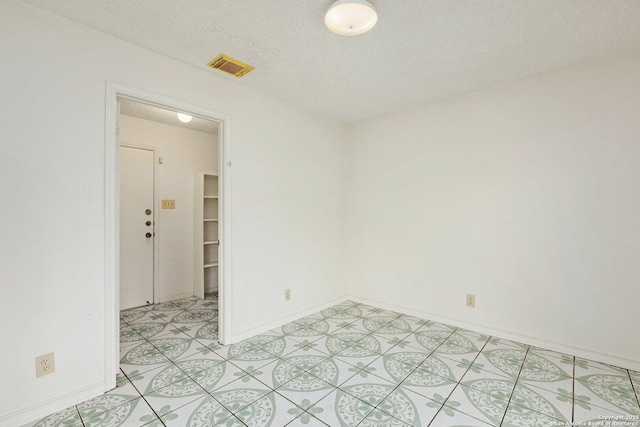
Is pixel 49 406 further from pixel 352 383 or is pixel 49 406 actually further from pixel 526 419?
pixel 526 419

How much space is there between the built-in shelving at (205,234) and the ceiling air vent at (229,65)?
1.94 m

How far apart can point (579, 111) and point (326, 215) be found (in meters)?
2.60

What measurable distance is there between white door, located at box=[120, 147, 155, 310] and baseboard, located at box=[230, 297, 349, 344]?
1788 millimetres

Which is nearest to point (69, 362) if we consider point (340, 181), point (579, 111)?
point (340, 181)

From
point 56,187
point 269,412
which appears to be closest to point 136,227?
point 56,187

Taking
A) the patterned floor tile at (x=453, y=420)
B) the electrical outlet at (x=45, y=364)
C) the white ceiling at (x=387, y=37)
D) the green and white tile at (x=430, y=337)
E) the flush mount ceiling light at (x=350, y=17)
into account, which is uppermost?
the white ceiling at (x=387, y=37)

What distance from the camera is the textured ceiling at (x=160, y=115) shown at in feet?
10.9

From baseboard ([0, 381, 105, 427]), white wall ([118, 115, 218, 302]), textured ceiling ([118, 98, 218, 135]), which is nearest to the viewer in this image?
baseboard ([0, 381, 105, 427])

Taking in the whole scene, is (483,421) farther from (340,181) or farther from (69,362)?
(340,181)

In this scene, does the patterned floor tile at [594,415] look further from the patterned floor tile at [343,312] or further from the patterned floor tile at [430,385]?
the patterned floor tile at [343,312]

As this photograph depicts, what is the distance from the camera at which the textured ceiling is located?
10.9 ft

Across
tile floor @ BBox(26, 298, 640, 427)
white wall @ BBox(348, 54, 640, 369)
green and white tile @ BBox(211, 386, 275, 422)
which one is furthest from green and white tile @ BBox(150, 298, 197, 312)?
white wall @ BBox(348, 54, 640, 369)

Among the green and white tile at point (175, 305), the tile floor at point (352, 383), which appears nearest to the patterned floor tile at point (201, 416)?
the tile floor at point (352, 383)

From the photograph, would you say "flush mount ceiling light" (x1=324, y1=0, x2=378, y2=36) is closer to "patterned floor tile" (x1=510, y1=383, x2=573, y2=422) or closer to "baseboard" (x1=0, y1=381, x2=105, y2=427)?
"patterned floor tile" (x1=510, y1=383, x2=573, y2=422)
